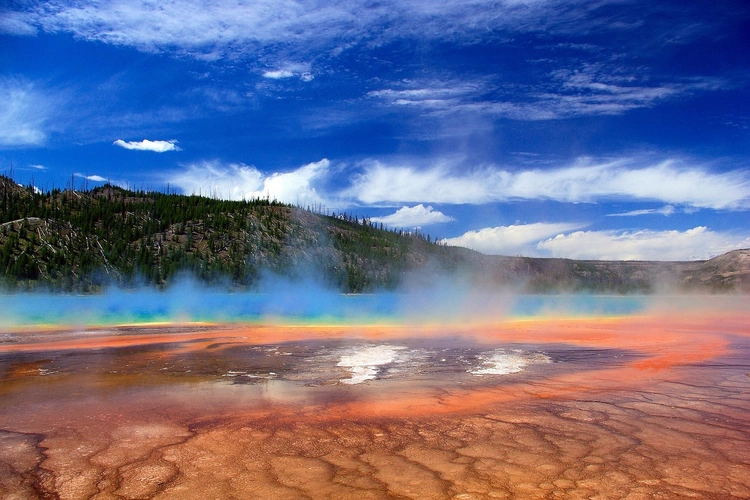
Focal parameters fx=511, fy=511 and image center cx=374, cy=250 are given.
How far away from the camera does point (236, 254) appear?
111875 millimetres

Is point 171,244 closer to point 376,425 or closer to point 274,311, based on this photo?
point 274,311

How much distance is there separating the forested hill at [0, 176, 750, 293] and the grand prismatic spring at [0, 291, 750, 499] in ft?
276

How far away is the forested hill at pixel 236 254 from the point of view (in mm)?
91750

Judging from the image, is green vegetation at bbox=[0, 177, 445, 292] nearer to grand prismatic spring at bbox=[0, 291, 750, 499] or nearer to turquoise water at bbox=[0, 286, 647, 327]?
turquoise water at bbox=[0, 286, 647, 327]

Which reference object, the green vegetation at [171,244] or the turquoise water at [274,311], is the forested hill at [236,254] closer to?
the green vegetation at [171,244]

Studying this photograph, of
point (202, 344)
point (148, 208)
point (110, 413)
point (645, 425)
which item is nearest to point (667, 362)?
point (645, 425)

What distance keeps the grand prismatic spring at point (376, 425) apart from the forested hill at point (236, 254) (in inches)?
3318

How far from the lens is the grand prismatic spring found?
531 centimetres

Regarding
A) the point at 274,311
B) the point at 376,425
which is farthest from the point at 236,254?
the point at 376,425

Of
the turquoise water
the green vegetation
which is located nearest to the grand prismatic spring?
the turquoise water

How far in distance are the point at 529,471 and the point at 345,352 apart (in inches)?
400

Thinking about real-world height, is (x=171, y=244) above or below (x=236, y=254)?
above

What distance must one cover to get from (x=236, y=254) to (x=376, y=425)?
108773 millimetres

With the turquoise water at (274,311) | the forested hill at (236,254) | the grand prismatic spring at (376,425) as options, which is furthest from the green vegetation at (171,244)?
the grand prismatic spring at (376,425)
